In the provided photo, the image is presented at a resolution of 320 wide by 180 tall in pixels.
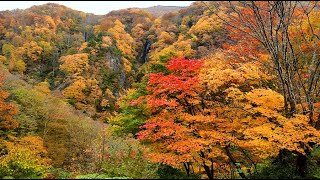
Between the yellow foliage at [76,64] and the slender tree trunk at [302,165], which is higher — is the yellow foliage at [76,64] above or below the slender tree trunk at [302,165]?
below

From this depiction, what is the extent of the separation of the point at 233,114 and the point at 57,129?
17.2 meters

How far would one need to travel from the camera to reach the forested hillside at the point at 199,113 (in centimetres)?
947

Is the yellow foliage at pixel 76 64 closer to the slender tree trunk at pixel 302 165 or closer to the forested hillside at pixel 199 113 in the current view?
the forested hillside at pixel 199 113

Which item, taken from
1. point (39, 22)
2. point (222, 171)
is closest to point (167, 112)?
point (222, 171)

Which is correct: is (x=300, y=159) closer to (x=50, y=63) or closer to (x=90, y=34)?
(x=50, y=63)

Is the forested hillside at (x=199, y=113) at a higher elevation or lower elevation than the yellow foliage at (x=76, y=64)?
higher

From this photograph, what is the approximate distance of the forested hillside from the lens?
31.1 feet

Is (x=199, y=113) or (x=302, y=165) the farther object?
(x=199, y=113)

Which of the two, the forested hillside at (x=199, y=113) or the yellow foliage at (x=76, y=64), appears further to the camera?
the yellow foliage at (x=76, y=64)

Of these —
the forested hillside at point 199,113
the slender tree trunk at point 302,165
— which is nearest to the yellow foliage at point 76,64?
the forested hillside at point 199,113

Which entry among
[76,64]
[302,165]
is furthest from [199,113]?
[76,64]

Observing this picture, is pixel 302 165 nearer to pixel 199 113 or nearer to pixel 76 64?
pixel 199 113

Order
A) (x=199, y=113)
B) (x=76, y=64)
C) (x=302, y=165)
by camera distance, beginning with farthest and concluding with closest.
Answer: (x=76, y=64)
(x=199, y=113)
(x=302, y=165)

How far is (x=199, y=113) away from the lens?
38.1ft
